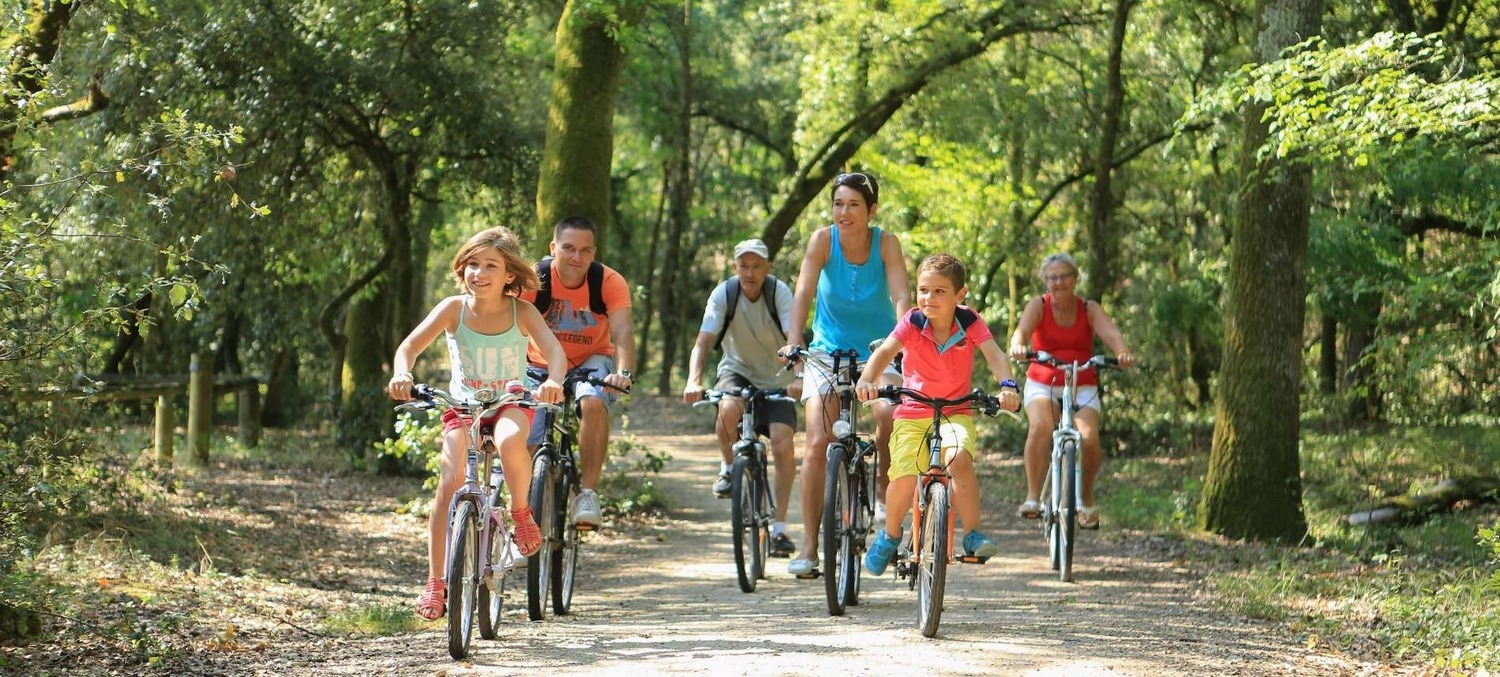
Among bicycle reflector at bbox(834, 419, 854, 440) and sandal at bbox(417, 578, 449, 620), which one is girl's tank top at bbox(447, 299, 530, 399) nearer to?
sandal at bbox(417, 578, 449, 620)

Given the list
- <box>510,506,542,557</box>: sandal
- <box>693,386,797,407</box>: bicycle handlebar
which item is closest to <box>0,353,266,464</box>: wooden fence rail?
<box>693,386,797,407</box>: bicycle handlebar

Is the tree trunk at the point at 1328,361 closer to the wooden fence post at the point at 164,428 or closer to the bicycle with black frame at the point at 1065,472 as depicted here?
the bicycle with black frame at the point at 1065,472

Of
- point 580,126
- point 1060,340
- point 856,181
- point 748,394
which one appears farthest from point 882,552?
point 580,126

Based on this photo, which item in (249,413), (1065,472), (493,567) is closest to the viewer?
(493,567)

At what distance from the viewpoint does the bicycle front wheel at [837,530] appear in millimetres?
7719

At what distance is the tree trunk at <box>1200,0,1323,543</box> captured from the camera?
11164mm

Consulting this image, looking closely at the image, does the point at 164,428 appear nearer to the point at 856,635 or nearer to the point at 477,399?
the point at 477,399

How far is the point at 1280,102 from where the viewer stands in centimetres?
934

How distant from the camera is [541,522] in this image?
7.83m

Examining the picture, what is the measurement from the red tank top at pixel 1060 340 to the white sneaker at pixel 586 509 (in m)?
3.62

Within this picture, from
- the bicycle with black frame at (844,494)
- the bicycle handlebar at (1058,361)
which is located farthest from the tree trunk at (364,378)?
the bicycle with black frame at (844,494)

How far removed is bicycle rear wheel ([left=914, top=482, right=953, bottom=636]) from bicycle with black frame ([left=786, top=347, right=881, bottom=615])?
53cm

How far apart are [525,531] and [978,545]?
2.26 m

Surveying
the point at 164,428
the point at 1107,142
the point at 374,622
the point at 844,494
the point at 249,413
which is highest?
the point at 1107,142
